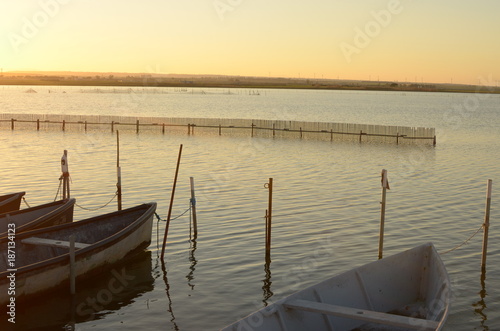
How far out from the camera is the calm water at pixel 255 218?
15812 mm

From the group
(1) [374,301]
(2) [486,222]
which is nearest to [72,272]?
(1) [374,301]

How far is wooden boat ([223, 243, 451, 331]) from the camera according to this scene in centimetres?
1143

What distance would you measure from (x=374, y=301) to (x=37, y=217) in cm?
1189

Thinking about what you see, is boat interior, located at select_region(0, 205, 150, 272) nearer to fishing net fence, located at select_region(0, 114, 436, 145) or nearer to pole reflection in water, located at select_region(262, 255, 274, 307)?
pole reflection in water, located at select_region(262, 255, 274, 307)

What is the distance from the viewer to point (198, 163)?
134 feet

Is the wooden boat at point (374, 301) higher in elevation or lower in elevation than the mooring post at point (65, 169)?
lower

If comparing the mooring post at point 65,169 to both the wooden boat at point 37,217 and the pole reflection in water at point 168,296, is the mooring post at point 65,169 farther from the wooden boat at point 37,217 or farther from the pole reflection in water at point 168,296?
the pole reflection in water at point 168,296

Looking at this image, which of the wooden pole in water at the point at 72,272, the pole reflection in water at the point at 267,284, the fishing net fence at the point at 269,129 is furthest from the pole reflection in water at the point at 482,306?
the fishing net fence at the point at 269,129

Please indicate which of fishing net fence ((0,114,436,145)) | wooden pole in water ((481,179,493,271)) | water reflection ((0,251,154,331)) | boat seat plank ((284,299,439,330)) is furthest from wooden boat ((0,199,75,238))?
fishing net fence ((0,114,436,145))

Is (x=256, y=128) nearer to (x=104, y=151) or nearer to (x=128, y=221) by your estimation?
(x=104, y=151)

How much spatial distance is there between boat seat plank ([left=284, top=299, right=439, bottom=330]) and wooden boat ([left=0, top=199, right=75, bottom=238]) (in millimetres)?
10334

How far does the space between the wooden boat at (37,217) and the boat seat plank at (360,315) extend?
10334 millimetres

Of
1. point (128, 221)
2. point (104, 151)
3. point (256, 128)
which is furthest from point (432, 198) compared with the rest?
→ point (256, 128)

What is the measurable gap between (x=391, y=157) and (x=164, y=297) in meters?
32.5
